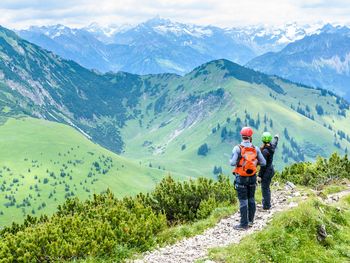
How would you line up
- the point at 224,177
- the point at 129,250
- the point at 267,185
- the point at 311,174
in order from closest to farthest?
the point at 129,250, the point at 267,185, the point at 224,177, the point at 311,174

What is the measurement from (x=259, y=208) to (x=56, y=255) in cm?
1470

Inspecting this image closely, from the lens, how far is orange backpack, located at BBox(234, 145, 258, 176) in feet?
82.7

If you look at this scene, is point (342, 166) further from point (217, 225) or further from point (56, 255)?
point (56, 255)

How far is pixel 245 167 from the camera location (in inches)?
994

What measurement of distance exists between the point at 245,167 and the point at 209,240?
455 centimetres

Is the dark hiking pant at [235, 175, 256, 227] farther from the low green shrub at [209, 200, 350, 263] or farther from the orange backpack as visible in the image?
the low green shrub at [209, 200, 350, 263]

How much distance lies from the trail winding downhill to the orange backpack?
3161mm

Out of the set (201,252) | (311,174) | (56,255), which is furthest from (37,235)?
(311,174)

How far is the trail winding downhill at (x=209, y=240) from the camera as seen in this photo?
71.0ft

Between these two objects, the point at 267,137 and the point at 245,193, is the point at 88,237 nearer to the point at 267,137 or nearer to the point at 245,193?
the point at 245,193

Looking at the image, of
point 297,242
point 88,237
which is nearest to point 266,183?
point 297,242

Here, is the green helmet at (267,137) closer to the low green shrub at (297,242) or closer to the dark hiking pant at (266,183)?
the dark hiking pant at (266,183)

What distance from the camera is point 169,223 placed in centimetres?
3312

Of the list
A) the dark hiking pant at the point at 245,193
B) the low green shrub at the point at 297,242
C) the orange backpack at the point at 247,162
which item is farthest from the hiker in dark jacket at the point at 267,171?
the low green shrub at the point at 297,242
